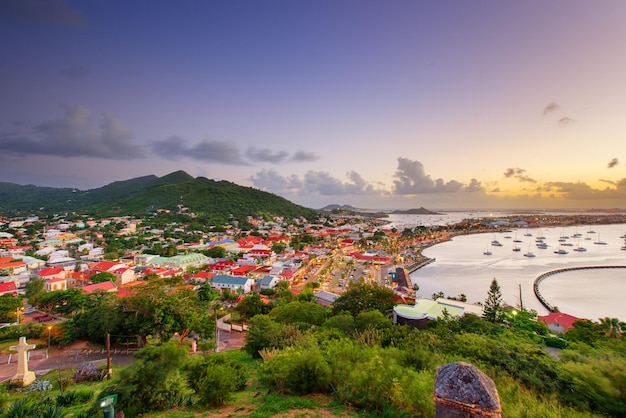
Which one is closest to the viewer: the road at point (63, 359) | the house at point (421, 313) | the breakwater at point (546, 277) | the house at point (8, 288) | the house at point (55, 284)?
the road at point (63, 359)

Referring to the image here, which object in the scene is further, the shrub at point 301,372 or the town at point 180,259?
the town at point 180,259

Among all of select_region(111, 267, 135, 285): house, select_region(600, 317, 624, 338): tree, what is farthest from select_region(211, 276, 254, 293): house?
select_region(600, 317, 624, 338): tree

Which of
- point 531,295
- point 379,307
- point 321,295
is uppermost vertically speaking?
point 379,307

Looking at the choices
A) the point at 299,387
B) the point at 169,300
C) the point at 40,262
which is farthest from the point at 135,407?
the point at 40,262

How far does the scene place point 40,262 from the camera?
2184 cm

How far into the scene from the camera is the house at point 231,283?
17.6 meters

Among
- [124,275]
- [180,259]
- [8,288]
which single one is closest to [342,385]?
[124,275]

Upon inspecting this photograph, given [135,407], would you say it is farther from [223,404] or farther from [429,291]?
[429,291]

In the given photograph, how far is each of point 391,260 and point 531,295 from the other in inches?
493

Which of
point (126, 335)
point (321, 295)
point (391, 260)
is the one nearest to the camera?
point (126, 335)

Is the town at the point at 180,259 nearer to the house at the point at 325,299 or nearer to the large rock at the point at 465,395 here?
the house at the point at 325,299

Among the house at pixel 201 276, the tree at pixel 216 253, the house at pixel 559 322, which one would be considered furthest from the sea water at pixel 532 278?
the tree at pixel 216 253

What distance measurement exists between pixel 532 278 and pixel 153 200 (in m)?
65.0

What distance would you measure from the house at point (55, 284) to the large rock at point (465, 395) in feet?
70.2
